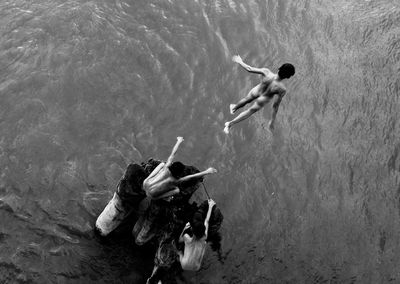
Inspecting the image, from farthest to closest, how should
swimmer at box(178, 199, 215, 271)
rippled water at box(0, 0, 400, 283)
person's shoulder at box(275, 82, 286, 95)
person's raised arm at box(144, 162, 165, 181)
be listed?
person's shoulder at box(275, 82, 286, 95), rippled water at box(0, 0, 400, 283), person's raised arm at box(144, 162, 165, 181), swimmer at box(178, 199, 215, 271)

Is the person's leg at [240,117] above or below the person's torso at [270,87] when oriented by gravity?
below

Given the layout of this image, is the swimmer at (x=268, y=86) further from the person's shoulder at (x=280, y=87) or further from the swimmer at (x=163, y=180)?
the swimmer at (x=163, y=180)

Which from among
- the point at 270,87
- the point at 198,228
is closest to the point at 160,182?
the point at 198,228

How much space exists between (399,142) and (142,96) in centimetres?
653

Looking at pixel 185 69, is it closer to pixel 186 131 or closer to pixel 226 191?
pixel 186 131

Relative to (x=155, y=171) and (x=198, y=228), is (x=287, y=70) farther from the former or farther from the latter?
(x=198, y=228)

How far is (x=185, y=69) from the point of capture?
1320cm

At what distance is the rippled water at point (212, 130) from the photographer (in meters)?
9.97

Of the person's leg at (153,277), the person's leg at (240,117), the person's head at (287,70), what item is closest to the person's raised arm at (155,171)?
the person's leg at (153,277)

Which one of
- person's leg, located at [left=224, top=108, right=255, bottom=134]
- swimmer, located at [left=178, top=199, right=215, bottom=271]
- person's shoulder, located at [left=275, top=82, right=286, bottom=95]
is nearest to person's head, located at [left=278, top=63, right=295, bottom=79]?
person's shoulder, located at [left=275, top=82, right=286, bottom=95]

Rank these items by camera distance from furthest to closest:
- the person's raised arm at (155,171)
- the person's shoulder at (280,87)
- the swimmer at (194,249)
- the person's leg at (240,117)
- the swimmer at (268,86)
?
the person's leg at (240,117)
the person's shoulder at (280,87)
the swimmer at (268,86)
the person's raised arm at (155,171)
the swimmer at (194,249)

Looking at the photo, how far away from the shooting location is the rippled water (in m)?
9.97

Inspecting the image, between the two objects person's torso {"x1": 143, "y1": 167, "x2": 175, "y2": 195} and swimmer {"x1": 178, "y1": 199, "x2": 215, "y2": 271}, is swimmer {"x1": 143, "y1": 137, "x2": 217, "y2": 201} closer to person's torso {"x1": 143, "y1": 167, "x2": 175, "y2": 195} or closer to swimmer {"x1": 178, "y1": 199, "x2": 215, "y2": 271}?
person's torso {"x1": 143, "y1": 167, "x2": 175, "y2": 195}

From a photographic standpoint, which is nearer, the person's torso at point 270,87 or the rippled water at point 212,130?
the rippled water at point 212,130
